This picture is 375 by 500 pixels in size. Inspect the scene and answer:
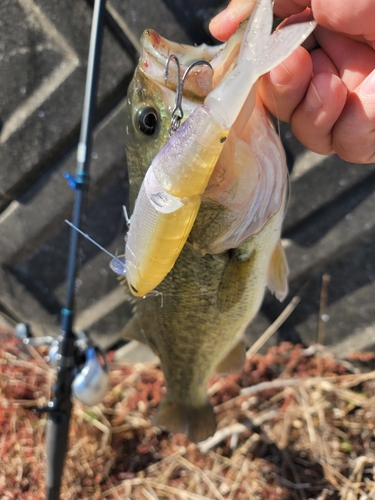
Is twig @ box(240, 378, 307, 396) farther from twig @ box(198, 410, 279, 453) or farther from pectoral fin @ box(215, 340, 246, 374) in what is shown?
pectoral fin @ box(215, 340, 246, 374)

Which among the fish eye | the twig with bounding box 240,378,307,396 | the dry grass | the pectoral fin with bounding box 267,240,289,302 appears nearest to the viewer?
the fish eye

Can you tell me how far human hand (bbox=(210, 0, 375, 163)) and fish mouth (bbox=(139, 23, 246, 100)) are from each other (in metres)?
0.20

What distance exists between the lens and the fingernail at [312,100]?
990mm

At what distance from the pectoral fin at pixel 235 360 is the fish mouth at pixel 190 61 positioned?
98 cm

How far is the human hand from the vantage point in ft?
3.10

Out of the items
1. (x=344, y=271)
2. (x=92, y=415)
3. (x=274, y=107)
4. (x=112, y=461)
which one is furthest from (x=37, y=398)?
(x=274, y=107)

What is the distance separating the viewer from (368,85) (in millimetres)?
972

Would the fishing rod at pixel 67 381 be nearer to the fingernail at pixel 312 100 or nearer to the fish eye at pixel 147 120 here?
the fish eye at pixel 147 120

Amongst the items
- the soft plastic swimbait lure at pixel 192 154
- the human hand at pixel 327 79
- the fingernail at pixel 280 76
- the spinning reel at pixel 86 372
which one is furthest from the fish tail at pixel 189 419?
the fingernail at pixel 280 76

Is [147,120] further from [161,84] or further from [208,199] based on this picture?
[208,199]

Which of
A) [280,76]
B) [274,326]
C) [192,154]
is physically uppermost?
[192,154]

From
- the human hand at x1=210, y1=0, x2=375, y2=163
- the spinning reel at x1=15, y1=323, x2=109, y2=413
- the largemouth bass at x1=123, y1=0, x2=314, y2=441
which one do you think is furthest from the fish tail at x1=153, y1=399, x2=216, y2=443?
the human hand at x1=210, y1=0, x2=375, y2=163

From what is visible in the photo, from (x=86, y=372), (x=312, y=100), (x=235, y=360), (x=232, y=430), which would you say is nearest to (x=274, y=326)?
(x=232, y=430)

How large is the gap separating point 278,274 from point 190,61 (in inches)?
26.3
